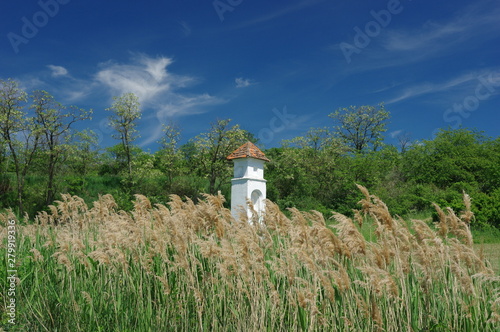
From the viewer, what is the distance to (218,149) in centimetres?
2506

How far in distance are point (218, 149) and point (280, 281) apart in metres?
21.4

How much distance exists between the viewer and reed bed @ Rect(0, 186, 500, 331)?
3.07 metres

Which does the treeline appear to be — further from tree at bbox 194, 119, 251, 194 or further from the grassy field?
the grassy field

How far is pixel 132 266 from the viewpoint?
470 cm

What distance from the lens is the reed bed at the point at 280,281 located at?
3.07 metres

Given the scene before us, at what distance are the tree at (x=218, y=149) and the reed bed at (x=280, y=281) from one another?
63.5ft

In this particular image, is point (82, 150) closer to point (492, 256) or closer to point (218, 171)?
point (218, 171)

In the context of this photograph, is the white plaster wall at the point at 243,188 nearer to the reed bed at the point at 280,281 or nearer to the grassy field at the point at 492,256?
the grassy field at the point at 492,256

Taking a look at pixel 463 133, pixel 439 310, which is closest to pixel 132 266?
pixel 439 310

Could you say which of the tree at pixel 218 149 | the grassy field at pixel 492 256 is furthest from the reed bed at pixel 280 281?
the tree at pixel 218 149

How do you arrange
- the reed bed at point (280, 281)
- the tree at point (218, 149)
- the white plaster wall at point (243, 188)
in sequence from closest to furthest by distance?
the reed bed at point (280, 281)
the white plaster wall at point (243, 188)
the tree at point (218, 149)

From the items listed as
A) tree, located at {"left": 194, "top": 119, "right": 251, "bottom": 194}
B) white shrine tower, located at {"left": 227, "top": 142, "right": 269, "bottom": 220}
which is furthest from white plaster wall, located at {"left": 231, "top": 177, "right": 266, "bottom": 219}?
tree, located at {"left": 194, "top": 119, "right": 251, "bottom": 194}

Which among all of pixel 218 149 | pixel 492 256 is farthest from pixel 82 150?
pixel 492 256

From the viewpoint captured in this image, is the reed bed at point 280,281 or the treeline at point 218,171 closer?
the reed bed at point 280,281
